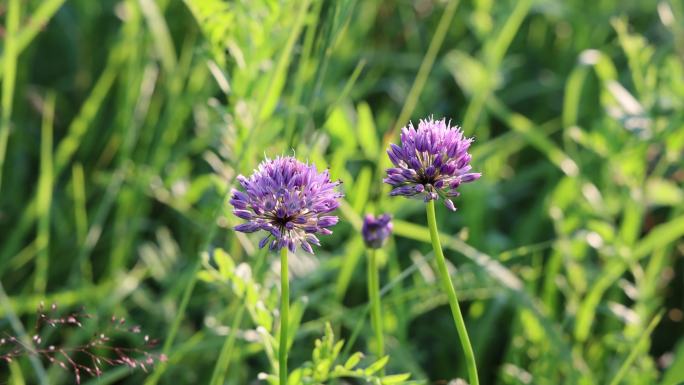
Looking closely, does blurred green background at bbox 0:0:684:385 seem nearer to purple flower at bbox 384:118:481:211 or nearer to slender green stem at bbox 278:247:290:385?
slender green stem at bbox 278:247:290:385

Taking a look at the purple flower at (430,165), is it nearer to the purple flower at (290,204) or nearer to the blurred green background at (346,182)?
the purple flower at (290,204)

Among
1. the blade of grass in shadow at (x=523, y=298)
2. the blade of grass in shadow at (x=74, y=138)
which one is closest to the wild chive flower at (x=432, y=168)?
the blade of grass in shadow at (x=523, y=298)

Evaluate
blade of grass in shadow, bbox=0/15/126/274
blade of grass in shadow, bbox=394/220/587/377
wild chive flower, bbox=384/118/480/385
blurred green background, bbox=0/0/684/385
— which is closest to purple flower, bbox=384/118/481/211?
wild chive flower, bbox=384/118/480/385

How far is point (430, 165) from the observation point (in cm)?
96

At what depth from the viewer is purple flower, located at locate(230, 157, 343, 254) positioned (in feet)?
3.10

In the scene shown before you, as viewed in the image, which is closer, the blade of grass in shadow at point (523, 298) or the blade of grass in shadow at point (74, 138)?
the blade of grass in shadow at point (523, 298)

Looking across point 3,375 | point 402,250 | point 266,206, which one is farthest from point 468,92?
point 266,206

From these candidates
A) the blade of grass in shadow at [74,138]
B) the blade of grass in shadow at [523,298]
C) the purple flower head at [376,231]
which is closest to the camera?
the purple flower head at [376,231]

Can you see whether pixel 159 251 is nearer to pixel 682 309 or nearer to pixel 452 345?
pixel 452 345

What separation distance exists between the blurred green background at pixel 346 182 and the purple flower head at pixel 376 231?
0.19m

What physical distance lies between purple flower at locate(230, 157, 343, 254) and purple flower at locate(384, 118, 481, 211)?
0.07 metres

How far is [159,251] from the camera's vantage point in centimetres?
209

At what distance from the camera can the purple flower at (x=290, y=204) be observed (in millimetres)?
945

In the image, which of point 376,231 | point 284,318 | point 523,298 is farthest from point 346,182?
point 284,318
